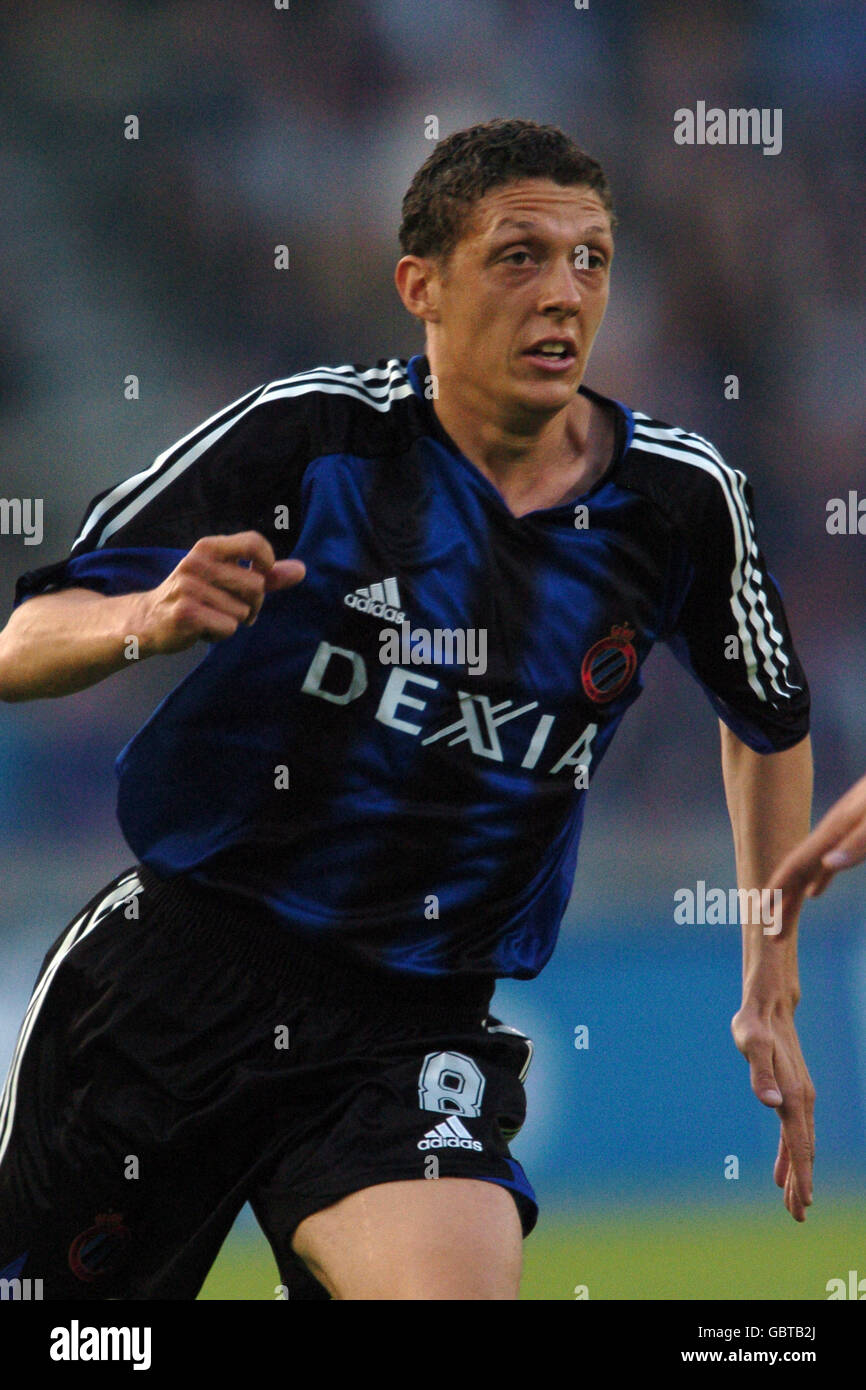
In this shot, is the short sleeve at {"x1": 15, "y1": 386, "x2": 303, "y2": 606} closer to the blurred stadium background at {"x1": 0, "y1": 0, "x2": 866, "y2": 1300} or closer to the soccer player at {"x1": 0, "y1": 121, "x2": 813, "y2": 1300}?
the soccer player at {"x1": 0, "y1": 121, "x2": 813, "y2": 1300}

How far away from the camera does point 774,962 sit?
11.1ft

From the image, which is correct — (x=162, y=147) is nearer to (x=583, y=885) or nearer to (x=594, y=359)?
(x=594, y=359)

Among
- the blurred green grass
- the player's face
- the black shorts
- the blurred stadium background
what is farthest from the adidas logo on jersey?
the blurred stadium background

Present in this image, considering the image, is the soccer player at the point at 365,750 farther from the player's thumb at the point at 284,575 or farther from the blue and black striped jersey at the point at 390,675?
the player's thumb at the point at 284,575

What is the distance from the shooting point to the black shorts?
9.66 ft

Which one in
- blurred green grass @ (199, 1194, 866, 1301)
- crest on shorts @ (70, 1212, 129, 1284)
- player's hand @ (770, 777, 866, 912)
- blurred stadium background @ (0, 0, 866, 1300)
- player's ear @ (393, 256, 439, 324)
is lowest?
blurred green grass @ (199, 1194, 866, 1301)

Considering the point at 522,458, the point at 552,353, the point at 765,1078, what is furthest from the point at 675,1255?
the point at 552,353

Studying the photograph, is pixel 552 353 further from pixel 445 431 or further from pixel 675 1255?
pixel 675 1255

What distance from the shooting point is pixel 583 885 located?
21.5ft

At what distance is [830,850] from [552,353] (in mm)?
1006

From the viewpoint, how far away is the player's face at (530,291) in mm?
3062

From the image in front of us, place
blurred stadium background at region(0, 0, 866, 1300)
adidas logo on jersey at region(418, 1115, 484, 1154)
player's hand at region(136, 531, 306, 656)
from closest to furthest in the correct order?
player's hand at region(136, 531, 306, 656) < adidas logo on jersey at region(418, 1115, 484, 1154) < blurred stadium background at region(0, 0, 866, 1300)

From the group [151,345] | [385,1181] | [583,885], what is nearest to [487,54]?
[151,345]

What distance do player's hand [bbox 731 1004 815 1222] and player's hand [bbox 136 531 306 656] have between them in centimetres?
140
